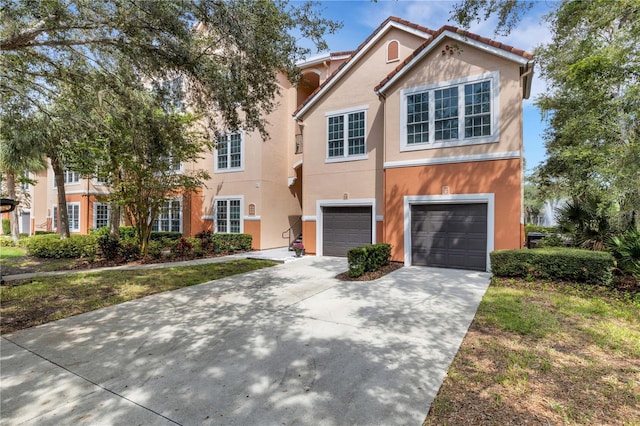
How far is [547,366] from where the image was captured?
160 inches

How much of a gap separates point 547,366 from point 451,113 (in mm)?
8765

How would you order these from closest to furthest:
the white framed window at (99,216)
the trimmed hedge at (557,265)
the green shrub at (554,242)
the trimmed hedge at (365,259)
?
the trimmed hedge at (557,265), the trimmed hedge at (365,259), the green shrub at (554,242), the white framed window at (99,216)

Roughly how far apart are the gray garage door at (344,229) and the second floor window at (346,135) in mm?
2387

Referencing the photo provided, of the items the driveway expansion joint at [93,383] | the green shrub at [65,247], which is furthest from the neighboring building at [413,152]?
the green shrub at [65,247]

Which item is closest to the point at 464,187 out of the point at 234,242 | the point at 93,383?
the point at 93,383

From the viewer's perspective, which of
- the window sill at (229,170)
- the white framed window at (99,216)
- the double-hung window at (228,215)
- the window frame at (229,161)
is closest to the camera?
the window frame at (229,161)

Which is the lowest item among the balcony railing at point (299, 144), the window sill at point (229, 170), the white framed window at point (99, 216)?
the white framed window at point (99, 216)

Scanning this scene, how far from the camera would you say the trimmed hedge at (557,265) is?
25.2ft

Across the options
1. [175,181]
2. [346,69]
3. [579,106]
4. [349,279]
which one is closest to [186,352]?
[349,279]

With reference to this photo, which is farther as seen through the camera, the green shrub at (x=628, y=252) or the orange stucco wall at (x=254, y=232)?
the orange stucco wall at (x=254, y=232)

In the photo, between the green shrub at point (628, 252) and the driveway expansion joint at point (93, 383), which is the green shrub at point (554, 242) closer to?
the green shrub at point (628, 252)

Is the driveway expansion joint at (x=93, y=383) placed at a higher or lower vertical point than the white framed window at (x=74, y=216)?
lower

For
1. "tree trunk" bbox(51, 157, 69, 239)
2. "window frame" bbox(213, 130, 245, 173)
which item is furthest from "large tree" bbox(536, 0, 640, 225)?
"tree trunk" bbox(51, 157, 69, 239)

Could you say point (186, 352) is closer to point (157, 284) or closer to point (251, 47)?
point (157, 284)
